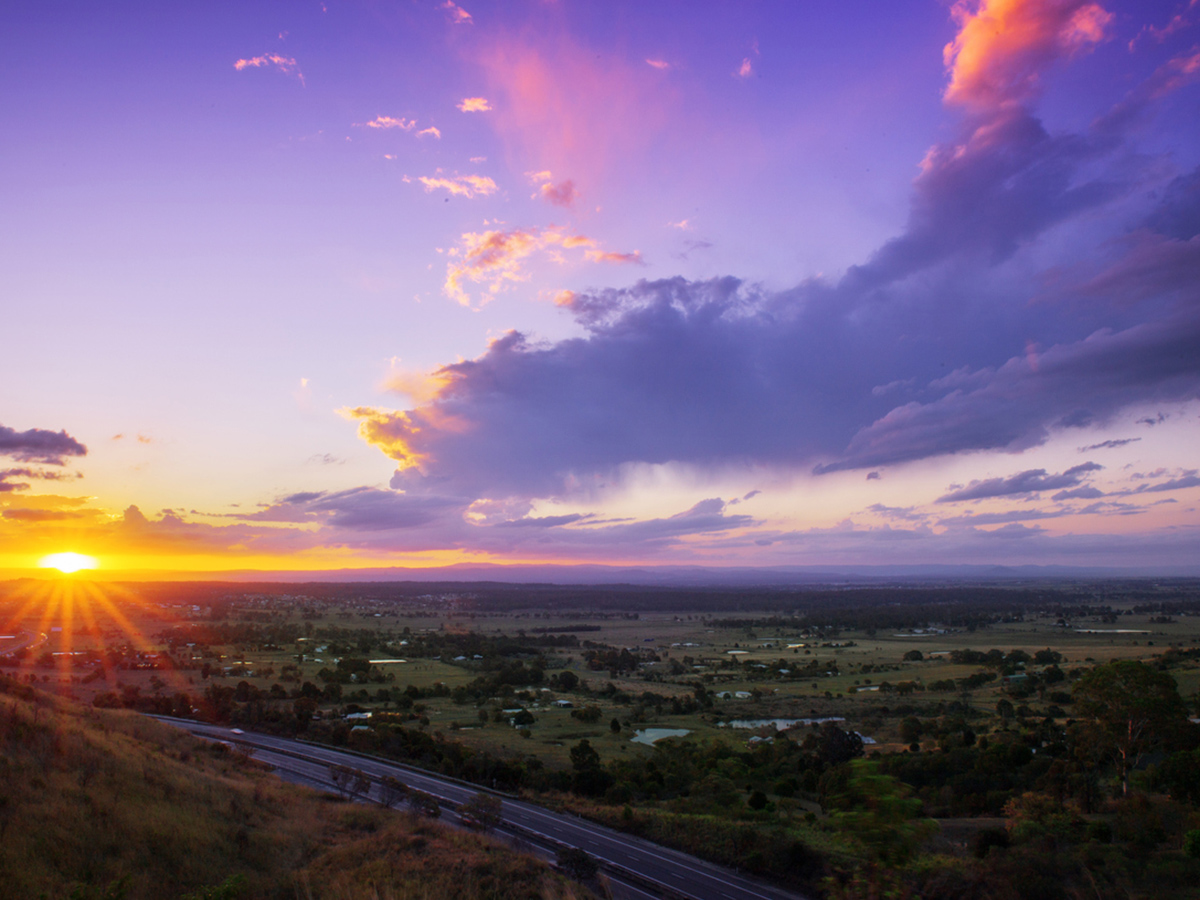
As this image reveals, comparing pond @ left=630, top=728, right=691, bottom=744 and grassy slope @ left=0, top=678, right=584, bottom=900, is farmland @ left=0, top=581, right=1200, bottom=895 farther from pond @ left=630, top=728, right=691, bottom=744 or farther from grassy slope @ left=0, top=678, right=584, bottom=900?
grassy slope @ left=0, top=678, right=584, bottom=900

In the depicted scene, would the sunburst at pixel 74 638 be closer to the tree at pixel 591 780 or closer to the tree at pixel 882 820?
the tree at pixel 591 780

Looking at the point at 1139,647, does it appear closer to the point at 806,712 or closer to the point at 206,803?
the point at 806,712

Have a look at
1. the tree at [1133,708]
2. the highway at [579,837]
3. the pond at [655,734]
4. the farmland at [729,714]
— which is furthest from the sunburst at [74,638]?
the tree at [1133,708]

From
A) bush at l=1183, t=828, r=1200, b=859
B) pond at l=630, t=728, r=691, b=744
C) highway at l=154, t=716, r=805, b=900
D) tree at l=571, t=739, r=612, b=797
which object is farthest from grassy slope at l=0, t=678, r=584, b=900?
pond at l=630, t=728, r=691, b=744

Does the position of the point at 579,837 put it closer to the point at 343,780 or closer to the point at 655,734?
the point at 343,780

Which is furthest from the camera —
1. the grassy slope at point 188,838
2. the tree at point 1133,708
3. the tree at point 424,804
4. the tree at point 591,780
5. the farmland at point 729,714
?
the tree at point 591,780

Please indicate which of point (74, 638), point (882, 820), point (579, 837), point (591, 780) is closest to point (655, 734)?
point (591, 780)
